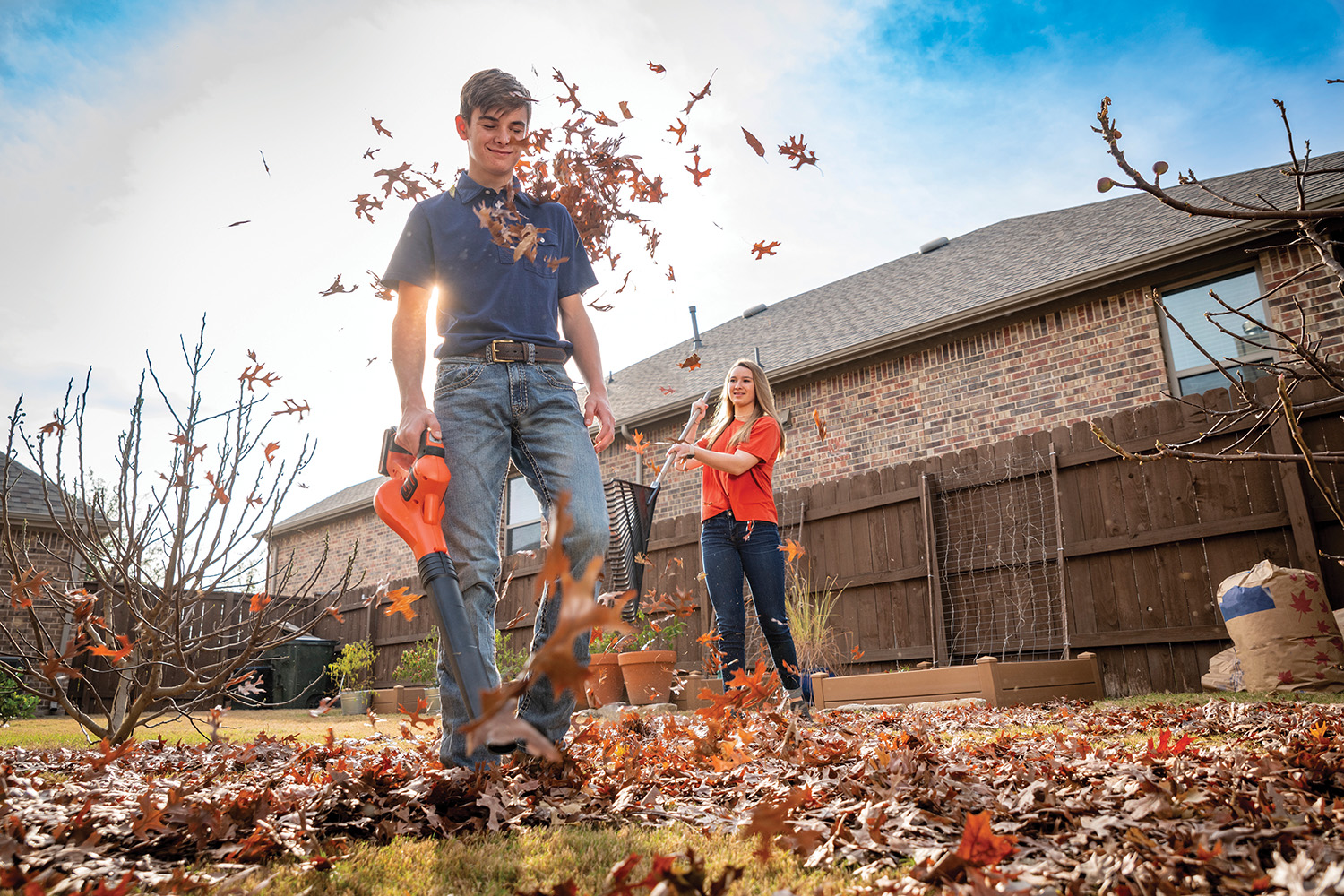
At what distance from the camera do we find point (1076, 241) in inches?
356

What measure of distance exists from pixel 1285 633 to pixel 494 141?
5.32 m

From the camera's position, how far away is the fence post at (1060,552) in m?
6.29

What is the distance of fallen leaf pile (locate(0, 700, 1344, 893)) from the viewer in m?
1.13

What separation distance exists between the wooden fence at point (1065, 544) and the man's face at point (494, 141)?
4.56 m

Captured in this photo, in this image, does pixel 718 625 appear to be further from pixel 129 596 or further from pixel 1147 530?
pixel 1147 530

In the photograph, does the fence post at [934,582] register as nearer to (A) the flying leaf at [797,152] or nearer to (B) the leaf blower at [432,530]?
(A) the flying leaf at [797,152]

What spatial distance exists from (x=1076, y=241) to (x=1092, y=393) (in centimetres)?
250

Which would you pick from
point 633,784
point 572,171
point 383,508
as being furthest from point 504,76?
point 633,784

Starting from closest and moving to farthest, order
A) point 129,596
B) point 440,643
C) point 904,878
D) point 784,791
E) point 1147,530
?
point 904,878 → point 784,791 → point 440,643 → point 129,596 → point 1147,530

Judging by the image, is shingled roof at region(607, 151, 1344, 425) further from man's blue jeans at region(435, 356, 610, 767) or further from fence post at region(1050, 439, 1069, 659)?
man's blue jeans at region(435, 356, 610, 767)

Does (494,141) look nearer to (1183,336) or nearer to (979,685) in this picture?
(979,685)

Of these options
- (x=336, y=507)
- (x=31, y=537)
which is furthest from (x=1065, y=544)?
(x=336, y=507)

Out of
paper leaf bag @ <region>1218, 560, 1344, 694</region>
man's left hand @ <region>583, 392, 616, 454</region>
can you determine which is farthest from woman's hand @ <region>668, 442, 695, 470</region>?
paper leaf bag @ <region>1218, 560, 1344, 694</region>

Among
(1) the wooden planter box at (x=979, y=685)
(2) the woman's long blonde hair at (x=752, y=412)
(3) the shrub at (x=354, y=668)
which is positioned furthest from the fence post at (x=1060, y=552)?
(3) the shrub at (x=354, y=668)
